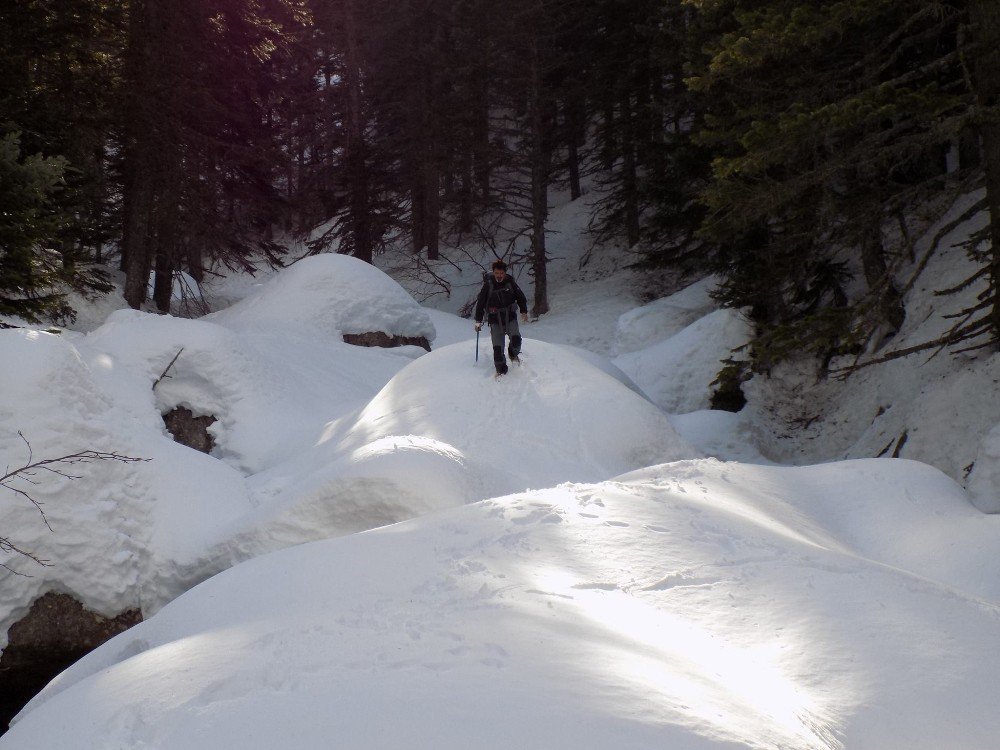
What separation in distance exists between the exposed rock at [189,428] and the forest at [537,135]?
7.93ft

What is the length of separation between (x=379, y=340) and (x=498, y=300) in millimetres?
7351

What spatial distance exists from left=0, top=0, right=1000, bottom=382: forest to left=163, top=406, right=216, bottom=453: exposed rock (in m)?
2.42

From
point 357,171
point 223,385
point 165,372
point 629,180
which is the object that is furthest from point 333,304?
point 629,180

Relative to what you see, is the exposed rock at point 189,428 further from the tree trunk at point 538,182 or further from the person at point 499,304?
the tree trunk at point 538,182

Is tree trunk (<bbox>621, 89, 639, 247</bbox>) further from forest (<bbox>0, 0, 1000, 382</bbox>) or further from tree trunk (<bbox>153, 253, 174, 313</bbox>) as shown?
tree trunk (<bbox>153, 253, 174, 313</bbox>)

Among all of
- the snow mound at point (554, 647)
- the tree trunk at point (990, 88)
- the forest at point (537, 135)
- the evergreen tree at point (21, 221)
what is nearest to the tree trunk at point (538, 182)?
the forest at point (537, 135)

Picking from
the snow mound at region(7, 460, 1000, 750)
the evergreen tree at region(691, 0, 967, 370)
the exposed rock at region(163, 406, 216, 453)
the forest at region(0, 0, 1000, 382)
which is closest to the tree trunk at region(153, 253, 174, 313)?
the forest at region(0, 0, 1000, 382)

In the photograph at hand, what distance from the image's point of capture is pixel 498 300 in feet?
36.2

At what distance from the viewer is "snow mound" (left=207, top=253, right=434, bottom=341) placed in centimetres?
1741

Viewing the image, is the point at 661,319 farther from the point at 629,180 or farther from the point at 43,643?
the point at 43,643

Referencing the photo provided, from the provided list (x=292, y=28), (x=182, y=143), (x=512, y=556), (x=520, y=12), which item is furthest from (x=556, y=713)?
(x=292, y=28)

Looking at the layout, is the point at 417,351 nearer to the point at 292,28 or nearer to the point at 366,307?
the point at 366,307

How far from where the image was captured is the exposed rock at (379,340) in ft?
57.6

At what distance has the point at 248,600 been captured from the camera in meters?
4.53
